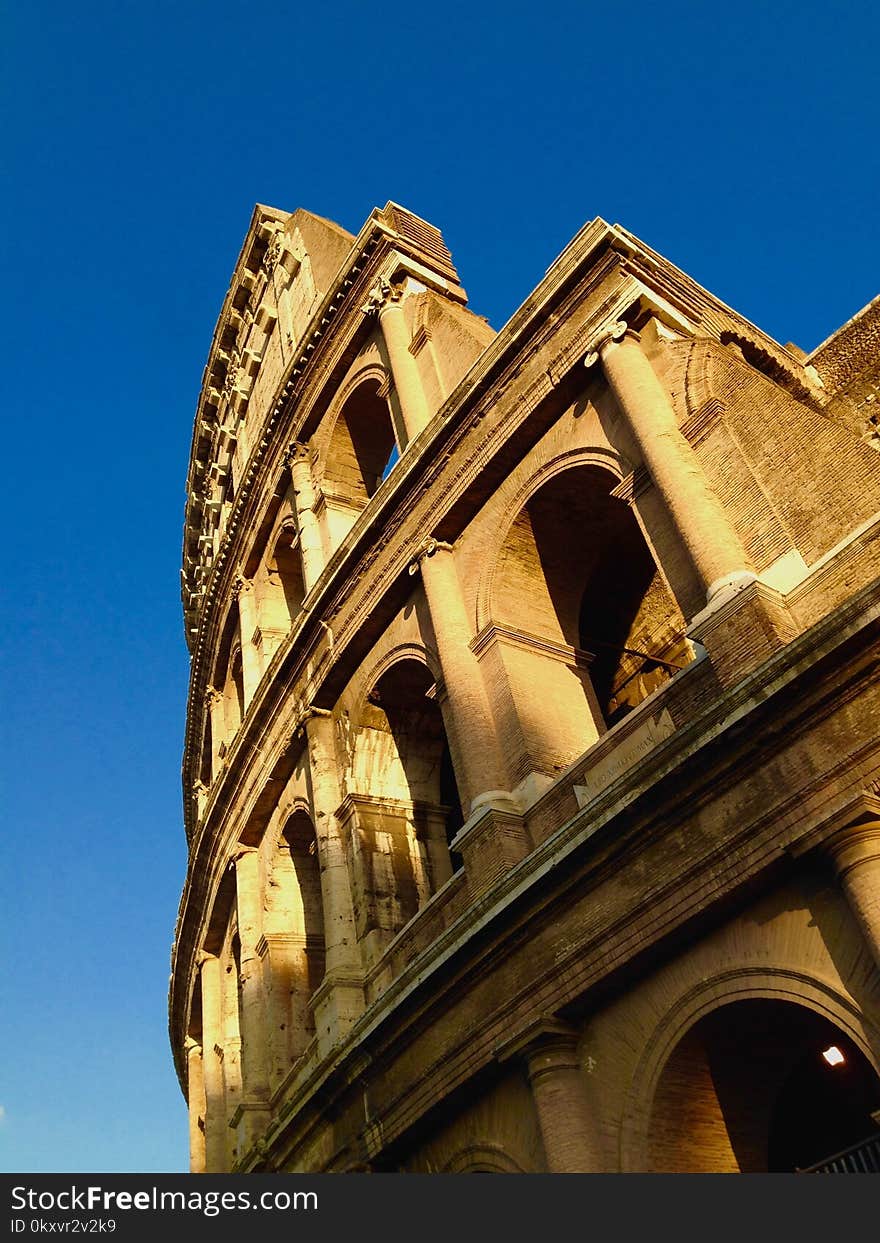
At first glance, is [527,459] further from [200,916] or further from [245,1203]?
[200,916]

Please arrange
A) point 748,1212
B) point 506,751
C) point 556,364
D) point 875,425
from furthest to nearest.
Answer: point 875,425 → point 556,364 → point 506,751 → point 748,1212

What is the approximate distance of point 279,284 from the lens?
21.0 metres

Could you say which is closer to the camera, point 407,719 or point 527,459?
point 527,459

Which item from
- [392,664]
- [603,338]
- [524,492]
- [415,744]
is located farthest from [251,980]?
[603,338]

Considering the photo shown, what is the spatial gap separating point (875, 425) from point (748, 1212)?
826 centimetres

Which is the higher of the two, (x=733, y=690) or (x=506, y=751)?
(x=506, y=751)

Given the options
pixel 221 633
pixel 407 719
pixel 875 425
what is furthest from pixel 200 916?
pixel 875 425

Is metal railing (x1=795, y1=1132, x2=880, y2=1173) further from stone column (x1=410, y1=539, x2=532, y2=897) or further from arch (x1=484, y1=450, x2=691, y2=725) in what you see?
arch (x1=484, y1=450, x2=691, y2=725)

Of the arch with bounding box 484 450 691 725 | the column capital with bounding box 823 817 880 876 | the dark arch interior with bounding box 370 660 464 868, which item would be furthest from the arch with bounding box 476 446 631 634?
the column capital with bounding box 823 817 880 876

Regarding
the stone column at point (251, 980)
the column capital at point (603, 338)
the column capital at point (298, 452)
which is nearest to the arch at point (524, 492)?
the column capital at point (603, 338)

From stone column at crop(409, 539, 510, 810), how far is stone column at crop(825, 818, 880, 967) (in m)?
3.44

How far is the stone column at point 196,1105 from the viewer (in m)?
16.7

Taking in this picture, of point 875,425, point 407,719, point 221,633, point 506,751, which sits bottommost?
point 506,751

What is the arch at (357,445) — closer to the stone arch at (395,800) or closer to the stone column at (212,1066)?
the stone arch at (395,800)
